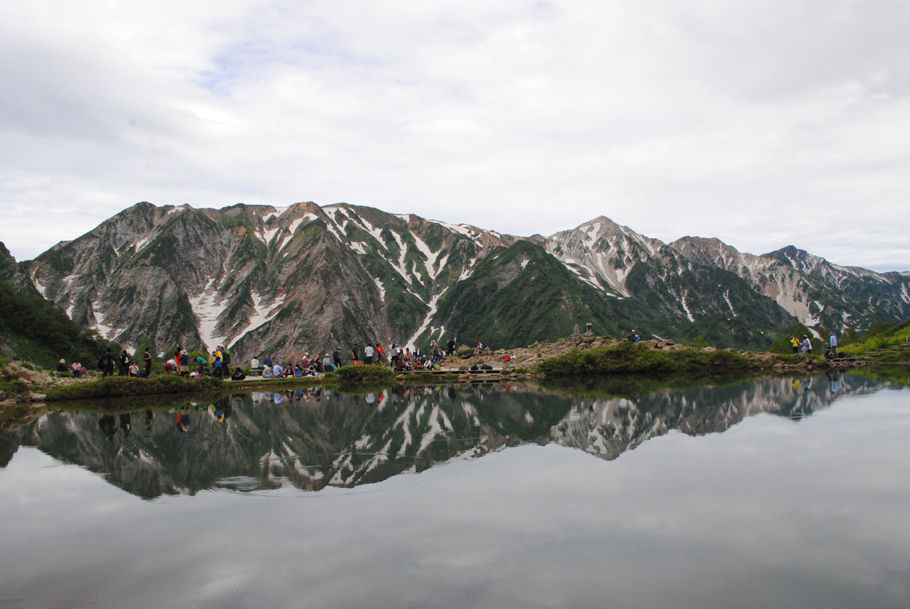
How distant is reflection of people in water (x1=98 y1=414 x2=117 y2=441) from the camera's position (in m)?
22.4

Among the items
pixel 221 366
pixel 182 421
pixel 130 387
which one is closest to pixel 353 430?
pixel 182 421

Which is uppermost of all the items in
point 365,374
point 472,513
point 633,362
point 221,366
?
point 221,366

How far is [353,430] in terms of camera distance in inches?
847

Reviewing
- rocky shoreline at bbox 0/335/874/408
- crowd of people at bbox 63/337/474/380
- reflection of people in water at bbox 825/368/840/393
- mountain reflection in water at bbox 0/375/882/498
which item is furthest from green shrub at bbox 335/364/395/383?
reflection of people in water at bbox 825/368/840/393

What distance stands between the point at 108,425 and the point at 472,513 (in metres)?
19.9

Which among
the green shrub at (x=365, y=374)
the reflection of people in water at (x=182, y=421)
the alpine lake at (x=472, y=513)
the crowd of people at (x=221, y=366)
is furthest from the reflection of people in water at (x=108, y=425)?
the green shrub at (x=365, y=374)

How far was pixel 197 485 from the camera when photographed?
1456cm

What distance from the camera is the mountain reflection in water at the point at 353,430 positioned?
623 inches

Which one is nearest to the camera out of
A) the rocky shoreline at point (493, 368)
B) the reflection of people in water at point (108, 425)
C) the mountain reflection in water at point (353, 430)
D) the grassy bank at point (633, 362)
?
the mountain reflection in water at point (353, 430)

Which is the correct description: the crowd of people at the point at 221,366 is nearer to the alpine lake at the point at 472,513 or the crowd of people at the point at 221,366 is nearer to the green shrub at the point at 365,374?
the green shrub at the point at 365,374

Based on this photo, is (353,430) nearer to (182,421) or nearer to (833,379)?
(182,421)

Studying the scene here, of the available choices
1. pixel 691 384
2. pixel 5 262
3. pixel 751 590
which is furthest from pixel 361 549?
Result: pixel 5 262

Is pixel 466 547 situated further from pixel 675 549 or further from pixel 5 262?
pixel 5 262

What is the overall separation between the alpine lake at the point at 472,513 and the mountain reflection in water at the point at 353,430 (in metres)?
0.15
